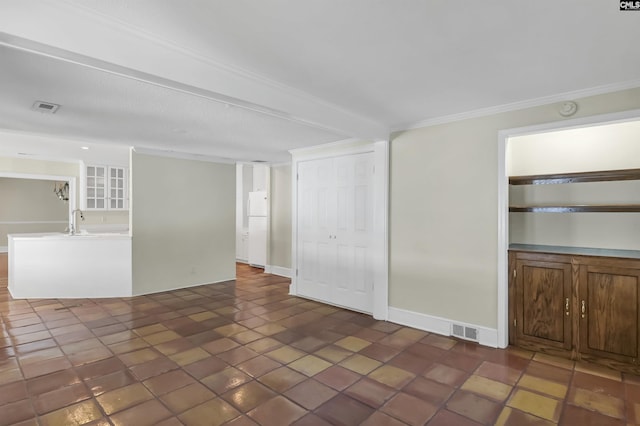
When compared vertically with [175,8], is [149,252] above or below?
below

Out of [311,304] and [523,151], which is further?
[311,304]

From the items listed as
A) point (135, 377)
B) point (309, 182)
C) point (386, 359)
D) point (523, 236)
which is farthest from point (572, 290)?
point (135, 377)

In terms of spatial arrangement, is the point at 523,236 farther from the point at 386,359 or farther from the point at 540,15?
the point at 540,15

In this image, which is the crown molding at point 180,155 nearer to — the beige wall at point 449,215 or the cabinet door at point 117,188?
the cabinet door at point 117,188

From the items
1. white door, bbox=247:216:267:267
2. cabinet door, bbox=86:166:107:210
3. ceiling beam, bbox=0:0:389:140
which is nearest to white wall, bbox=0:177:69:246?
cabinet door, bbox=86:166:107:210

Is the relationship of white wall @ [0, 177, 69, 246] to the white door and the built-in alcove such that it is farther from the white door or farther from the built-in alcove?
the built-in alcove

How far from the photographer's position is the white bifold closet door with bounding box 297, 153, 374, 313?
4.39 meters

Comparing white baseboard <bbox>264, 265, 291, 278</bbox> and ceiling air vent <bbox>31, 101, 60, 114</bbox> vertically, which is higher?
ceiling air vent <bbox>31, 101, 60, 114</bbox>

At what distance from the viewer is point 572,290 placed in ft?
9.80

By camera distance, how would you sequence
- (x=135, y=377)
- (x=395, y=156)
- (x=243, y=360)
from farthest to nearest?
(x=395, y=156) → (x=243, y=360) → (x=135, y=377)

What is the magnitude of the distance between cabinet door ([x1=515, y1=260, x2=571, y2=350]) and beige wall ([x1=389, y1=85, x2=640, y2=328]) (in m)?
0.25

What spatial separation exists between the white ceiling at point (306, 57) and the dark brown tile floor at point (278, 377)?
7.30 ft

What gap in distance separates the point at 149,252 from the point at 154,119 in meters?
2.60

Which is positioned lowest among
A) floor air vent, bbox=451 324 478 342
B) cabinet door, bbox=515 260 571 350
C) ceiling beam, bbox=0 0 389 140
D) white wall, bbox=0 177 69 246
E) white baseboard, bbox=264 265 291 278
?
floor air vent, bbox=451 324 478 342
